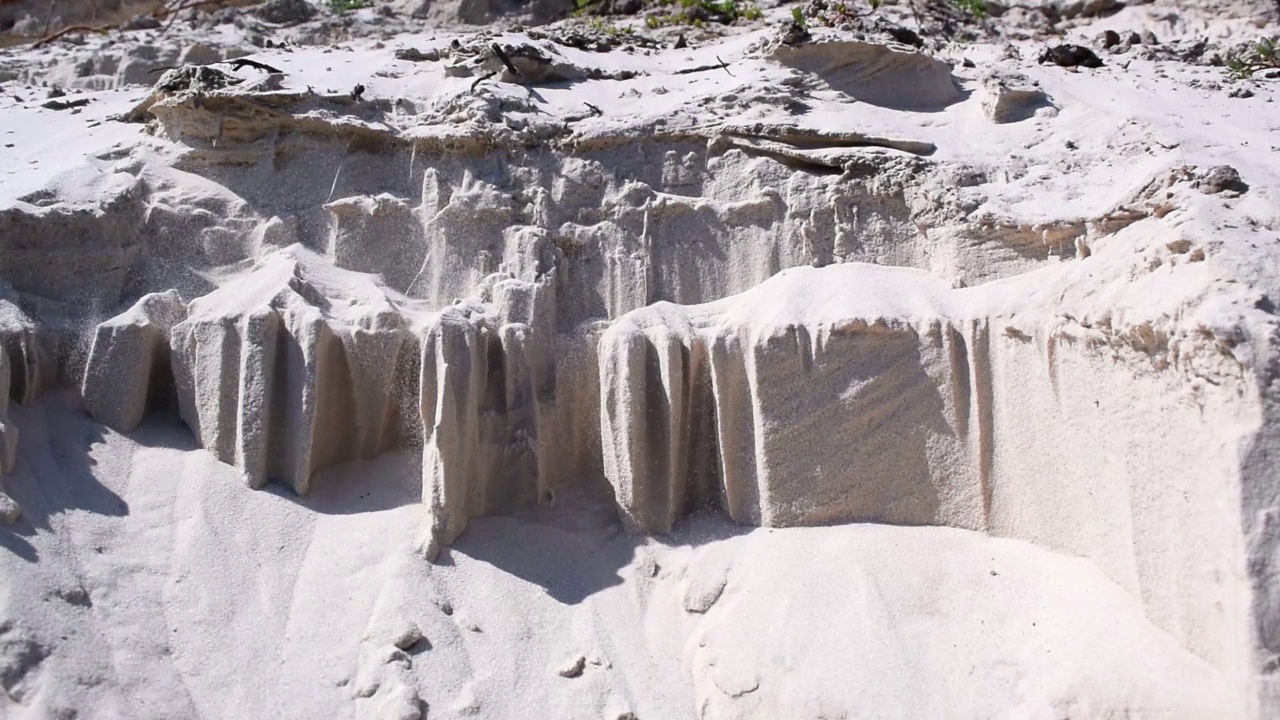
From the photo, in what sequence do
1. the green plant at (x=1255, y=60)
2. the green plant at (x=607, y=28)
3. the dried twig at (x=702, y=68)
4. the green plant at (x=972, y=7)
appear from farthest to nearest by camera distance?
the green plant at (x=972, y=7) < the green plant at (x=607, y=28) < the dried twig at (x=702, y=68) < the green plant at (x=1255, y=60)

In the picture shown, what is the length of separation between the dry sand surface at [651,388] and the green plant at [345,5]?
3.39 meters

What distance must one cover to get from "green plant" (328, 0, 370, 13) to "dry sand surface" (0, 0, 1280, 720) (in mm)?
3395

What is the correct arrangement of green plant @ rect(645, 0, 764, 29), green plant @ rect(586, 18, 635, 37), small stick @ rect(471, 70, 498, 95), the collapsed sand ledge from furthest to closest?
1. green plant @ rect(645, 0, 764, 29)
2. green plant @ rect(586, 18, 635, 37)
3. small stick @ rect(471, 70, 498, 95)
4. the collapsed sand ledge

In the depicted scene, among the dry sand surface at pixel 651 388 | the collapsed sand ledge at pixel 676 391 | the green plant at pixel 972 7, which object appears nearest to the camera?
the dry sand surface at pixel 651 388

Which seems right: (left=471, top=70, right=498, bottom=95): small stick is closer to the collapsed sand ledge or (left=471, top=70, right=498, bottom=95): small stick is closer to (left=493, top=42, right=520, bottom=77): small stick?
(left=493, top=42, right=520, bottom=77): small stick

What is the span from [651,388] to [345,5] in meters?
7.21

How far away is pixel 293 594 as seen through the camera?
223 inches

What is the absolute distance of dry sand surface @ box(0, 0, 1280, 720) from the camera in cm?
485

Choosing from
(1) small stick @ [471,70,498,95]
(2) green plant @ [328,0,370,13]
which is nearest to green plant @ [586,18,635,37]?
(1) small stick @ [471,70,498,95]

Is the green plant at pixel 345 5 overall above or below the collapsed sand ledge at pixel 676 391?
above

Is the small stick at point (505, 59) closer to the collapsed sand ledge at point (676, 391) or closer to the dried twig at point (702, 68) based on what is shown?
the dried twig at point (702, 68)

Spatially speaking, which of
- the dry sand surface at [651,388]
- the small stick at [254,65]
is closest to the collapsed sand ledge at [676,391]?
the dry sand surface at [651,388]

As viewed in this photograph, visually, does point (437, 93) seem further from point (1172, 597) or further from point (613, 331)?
point (1172, 597)

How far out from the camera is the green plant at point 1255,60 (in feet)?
25.4
